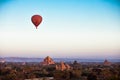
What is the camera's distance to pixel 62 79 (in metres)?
15.9

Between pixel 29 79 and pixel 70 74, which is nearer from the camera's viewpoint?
pixel 29 79

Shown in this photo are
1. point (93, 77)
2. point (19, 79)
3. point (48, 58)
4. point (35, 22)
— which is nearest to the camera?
point (35, 22)

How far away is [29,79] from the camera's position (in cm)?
1606

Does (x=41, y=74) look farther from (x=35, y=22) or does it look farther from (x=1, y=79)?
(x=35, y=22)

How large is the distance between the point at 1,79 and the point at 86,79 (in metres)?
4.22

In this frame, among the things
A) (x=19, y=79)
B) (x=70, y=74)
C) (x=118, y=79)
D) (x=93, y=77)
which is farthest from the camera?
(x=70, y=74)

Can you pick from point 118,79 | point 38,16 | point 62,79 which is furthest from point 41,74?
point 118,79

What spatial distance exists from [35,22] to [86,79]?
4.69 m

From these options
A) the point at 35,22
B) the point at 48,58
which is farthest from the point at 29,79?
the point at 48,58

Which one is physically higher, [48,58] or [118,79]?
[48,58]

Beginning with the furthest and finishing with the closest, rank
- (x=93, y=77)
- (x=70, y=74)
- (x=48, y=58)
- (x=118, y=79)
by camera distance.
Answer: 1. (x=48, y=58)
2. (x=70, y=74)
3. (x=93, y=77)
4. (x=118, y=79)

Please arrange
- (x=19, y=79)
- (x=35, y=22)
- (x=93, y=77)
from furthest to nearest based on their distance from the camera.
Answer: (x=93, y=77), (x=19, y=79), (x=35, y=22)

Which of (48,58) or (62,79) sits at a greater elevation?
(48,58)

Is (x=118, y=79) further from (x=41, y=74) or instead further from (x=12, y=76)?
(x=41, y=74)
